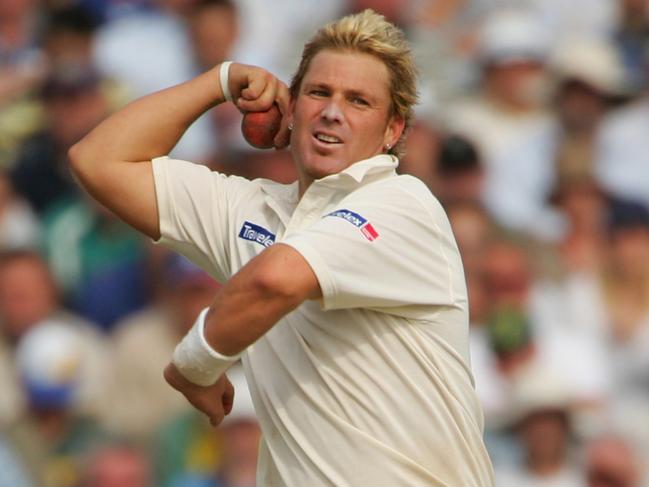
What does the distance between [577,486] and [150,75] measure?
319 cm

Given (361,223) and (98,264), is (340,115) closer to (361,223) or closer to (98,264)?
(361,223)

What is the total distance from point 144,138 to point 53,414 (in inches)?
137

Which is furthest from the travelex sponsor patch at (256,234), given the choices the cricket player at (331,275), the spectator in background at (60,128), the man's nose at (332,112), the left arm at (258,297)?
the spectator in background at (60,128)

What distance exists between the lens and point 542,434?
701 cm

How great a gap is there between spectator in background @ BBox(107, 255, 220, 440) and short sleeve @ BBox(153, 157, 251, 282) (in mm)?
3152

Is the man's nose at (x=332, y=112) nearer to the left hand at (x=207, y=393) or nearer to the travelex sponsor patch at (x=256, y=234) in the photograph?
the travelex sponsor patch at (x=256, y=234)

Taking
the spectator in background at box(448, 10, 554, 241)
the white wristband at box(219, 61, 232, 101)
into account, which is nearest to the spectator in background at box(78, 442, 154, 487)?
the spectator in background at box(448, 10, 554, 241)

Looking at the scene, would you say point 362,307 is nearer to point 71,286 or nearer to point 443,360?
point 443,360

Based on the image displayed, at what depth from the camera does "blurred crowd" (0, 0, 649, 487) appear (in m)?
7.04

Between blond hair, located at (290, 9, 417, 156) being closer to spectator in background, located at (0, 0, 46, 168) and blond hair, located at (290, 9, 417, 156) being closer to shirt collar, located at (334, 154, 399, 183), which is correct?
shirt collar, located at (334, 154, 399, 183)

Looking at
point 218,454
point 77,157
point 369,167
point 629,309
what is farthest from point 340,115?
point 629,309

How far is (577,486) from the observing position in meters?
6.95

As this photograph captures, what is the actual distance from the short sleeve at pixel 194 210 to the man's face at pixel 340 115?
280mm

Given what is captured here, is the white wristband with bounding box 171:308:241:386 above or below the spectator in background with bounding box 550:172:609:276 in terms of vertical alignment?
above
